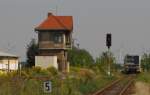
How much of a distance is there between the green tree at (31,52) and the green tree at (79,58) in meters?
6.03

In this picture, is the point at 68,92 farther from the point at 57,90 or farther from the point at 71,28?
the point at 71,28

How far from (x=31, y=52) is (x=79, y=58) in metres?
8.75

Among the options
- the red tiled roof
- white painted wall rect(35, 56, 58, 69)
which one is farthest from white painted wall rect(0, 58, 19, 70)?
the red tiled roof

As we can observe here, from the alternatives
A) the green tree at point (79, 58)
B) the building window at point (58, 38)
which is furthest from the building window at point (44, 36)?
the green tree at point (79, 58)

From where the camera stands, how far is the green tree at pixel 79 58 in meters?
96.1

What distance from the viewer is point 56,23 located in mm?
89375

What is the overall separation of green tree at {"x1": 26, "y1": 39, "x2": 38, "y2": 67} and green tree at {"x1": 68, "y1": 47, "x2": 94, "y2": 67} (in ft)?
19.8

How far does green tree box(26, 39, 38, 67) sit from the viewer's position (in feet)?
301

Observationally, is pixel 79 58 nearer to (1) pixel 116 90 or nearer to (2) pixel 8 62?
(2) pixel 8 62

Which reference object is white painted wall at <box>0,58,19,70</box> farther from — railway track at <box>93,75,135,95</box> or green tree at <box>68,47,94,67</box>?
railway track at <box>93,75,135,95</box>

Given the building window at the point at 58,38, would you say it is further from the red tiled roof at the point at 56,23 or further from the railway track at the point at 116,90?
the railway track at the point at 116,90

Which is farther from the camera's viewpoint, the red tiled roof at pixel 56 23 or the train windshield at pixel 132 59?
the red tiled roof at pixel 56 23

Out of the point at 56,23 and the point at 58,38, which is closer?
the point at 58,38

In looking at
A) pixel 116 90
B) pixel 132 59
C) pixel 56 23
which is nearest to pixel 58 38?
pixel 56 23
